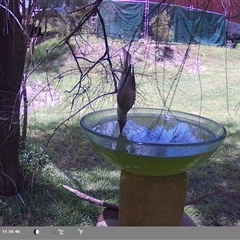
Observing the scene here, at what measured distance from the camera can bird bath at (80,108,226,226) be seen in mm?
1231

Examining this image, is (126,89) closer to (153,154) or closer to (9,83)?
(153,154)

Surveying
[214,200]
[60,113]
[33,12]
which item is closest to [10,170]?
[33,12]

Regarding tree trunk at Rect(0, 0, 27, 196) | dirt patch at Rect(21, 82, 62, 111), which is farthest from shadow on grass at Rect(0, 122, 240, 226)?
dirt patch at Rect(21, 82, 62, 111)

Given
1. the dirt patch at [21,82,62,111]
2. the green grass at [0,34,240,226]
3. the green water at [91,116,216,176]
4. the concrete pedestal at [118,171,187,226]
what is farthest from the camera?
the green grass at [0,34,240,226]

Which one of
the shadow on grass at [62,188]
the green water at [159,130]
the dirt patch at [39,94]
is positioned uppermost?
the green water at [159,130]

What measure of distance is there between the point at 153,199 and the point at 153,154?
20 cm

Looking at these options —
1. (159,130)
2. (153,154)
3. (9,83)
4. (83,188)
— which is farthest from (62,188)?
(153,154)

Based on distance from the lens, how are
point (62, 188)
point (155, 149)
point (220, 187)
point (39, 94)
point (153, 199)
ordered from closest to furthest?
point (155, 149), point (153, 199), point (62, 188), point (220, 187), point (39, 94)

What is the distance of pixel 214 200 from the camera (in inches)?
96.5

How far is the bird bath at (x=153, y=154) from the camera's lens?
48.5 inches

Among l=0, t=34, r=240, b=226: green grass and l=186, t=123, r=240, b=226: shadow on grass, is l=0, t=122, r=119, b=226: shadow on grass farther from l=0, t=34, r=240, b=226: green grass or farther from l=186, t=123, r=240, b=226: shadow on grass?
l=186, t=123, r=240, b=226: shadow on grass

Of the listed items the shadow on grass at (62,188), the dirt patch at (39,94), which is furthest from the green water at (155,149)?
the shadow on grass at (62,188)

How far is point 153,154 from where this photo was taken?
123 centimetres

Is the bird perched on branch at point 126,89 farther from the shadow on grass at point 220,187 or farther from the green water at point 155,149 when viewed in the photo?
the shadow on grass at point 220,187
